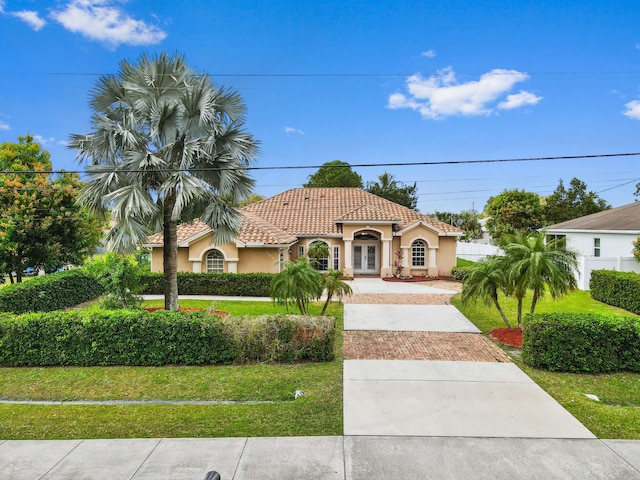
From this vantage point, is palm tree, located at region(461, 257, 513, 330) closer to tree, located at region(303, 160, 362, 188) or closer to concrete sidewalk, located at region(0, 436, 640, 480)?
concrete sidewalk, located at region(0, 436, 640, 480)

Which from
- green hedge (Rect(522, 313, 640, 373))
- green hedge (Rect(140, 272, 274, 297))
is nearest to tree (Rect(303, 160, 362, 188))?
green hedge (Rect(140, 272, 274, 297))

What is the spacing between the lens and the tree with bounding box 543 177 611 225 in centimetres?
3672

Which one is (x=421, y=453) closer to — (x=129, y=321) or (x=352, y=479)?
(x=352, y=479)

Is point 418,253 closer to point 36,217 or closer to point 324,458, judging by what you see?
point 36,217

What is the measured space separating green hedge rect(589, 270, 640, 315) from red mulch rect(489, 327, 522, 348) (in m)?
6.50

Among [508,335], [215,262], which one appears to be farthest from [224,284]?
[508,335]

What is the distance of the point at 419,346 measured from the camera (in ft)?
33.1

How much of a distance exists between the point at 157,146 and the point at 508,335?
11.8 metres

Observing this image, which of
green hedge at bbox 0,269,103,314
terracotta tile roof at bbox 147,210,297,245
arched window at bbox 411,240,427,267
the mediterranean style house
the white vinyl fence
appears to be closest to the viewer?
green hedge at bbox 0,269,103,314

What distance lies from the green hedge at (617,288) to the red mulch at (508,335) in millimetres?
6503

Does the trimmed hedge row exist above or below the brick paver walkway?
above

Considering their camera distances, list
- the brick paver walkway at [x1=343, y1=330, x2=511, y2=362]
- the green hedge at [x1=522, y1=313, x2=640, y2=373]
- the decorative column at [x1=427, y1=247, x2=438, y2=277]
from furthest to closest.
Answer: the decorative column at [x1=427, y1=247, x2=438, y2=277]
the brick paver walkway at [x1=343, y1=330, x2=511, y2=362]
the green hedge at [x1=522, y1=313, x2=640, y2=373]

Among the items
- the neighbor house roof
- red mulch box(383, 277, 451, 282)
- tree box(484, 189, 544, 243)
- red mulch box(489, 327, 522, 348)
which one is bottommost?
red mulch box(489, 327, 522, 348)

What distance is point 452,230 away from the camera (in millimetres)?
24281
